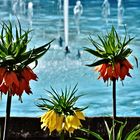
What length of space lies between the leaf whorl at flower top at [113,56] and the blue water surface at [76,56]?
0.25 meters

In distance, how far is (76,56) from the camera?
13.6 m

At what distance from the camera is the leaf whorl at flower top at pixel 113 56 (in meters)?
2.07

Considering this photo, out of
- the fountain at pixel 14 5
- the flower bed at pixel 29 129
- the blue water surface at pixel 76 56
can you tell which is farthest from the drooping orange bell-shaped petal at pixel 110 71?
the fountain at pixel 14 5

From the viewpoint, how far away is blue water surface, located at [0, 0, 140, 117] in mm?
9733

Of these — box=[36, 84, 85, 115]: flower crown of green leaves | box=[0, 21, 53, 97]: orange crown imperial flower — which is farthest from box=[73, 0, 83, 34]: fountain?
box=[0, 21, 53, 97]: orange crown imperial flower

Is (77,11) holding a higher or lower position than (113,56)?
higher

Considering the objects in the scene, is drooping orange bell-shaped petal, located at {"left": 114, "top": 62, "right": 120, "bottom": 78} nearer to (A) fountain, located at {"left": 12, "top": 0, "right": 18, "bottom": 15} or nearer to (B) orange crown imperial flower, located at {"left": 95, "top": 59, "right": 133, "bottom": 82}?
(B) orange crown imperial flower, located at {"left": 95, "top": 59, "right": 133, "bottom": 82}

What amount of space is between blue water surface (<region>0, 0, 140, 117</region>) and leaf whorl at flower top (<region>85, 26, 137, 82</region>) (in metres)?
0.25

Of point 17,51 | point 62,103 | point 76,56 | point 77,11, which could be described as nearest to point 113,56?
point 62,103

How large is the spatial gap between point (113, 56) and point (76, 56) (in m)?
11.5

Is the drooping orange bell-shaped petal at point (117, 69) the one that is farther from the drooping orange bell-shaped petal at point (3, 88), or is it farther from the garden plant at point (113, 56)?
the drooping orange bell-shaped petal at point (3, 88)

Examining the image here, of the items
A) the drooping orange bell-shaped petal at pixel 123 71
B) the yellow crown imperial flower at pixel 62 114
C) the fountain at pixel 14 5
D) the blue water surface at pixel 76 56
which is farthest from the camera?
the fountain at pixel 14 5

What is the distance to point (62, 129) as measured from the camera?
1733 millimetres

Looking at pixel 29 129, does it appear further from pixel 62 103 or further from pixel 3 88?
pixel 3 88
